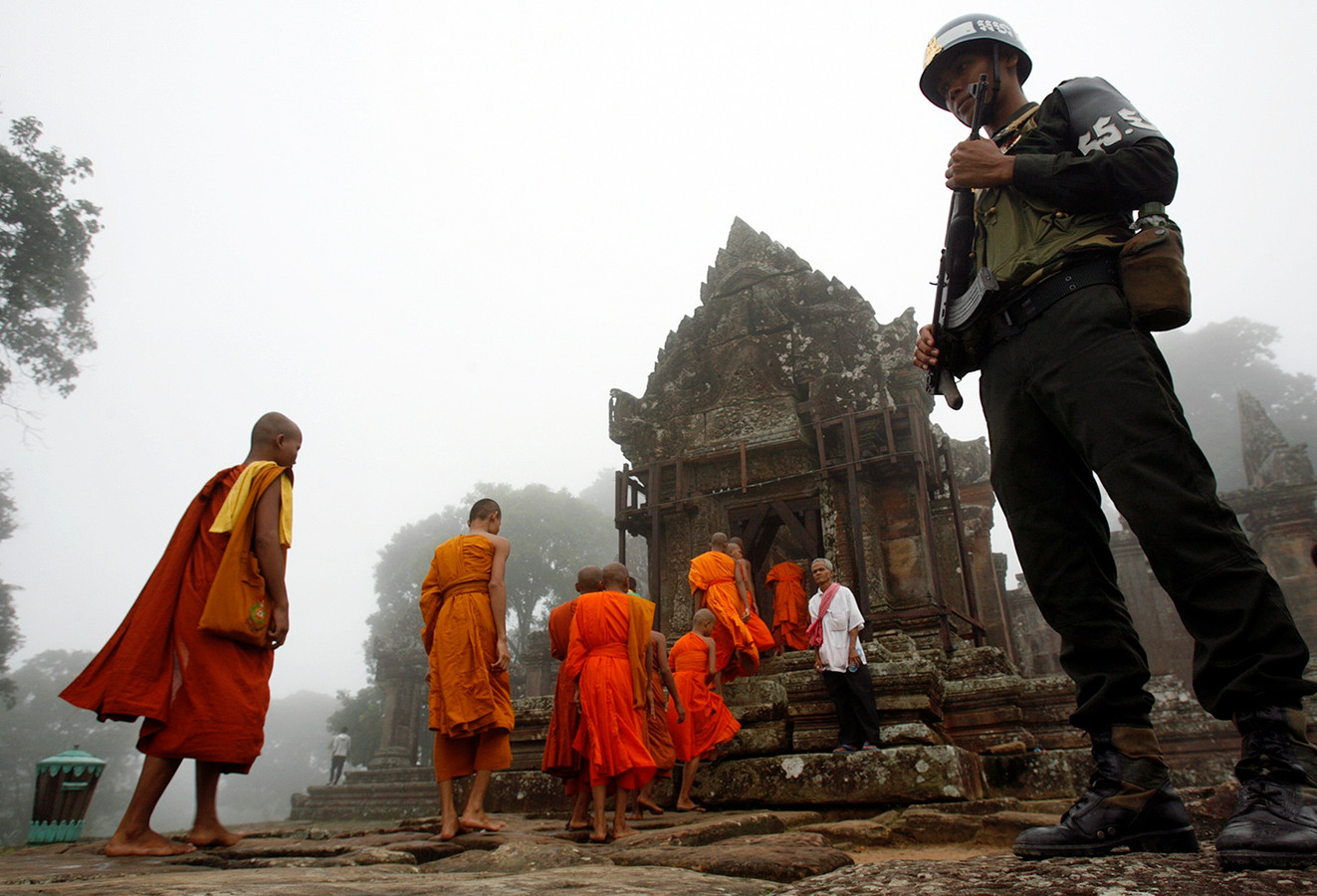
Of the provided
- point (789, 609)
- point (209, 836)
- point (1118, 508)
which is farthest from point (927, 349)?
point (789, 609)

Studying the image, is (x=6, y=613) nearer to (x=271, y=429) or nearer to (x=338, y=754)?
(x=338, y=754)

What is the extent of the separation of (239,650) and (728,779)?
3.24 metres

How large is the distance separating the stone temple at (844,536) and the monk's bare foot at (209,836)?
116 inches

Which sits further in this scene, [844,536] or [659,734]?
[844,536]

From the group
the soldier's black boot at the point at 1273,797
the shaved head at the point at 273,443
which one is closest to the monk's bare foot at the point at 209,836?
the shaved head at the point at 273,443

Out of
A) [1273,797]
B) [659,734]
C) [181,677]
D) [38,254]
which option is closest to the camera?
[1273,797]

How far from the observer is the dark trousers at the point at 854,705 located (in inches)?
203

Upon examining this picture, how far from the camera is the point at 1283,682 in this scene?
4.52ft

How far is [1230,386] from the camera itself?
4103 cm

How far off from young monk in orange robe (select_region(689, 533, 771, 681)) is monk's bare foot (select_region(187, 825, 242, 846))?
4274 millimetres

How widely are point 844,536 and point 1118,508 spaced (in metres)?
7.95

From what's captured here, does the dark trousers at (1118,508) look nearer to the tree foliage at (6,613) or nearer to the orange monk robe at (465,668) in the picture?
the orange monk robe at (465,668)

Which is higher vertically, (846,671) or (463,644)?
(463,644)

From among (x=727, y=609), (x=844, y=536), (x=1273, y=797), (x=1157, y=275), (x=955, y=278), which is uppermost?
(x=844, y=536)
